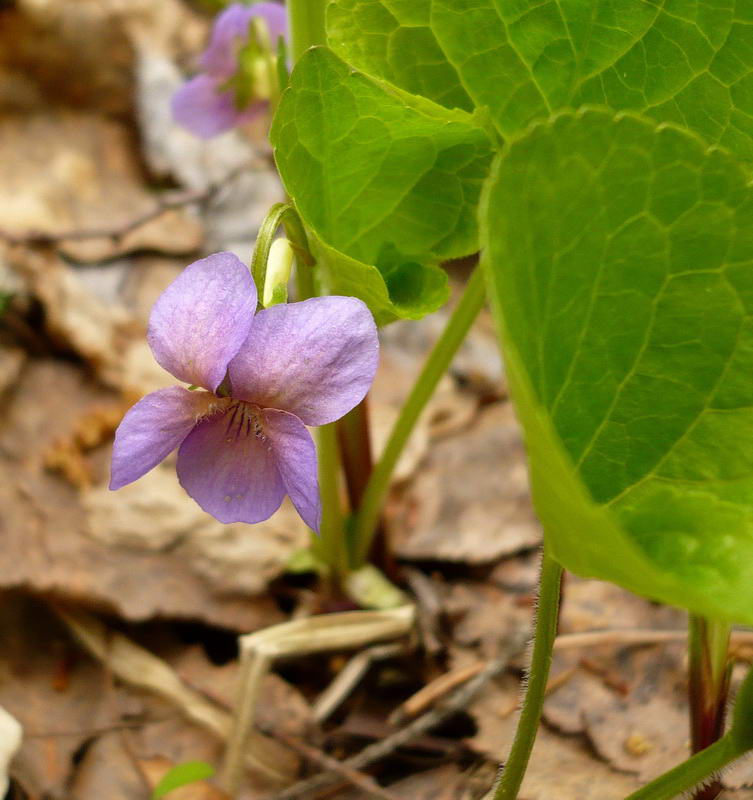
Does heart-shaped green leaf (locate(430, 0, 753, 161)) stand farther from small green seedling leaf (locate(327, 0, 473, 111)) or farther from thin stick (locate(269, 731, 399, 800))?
thin stick (locate(269, 731, 399, 800))

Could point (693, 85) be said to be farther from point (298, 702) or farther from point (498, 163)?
point (298, 702)

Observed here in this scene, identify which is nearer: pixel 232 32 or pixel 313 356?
pixel 313 356

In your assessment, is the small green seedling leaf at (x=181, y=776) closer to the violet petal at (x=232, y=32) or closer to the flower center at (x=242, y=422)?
the flower center at (x=242, y=422)

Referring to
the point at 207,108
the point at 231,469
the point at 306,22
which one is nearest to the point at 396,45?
the point at 306,22

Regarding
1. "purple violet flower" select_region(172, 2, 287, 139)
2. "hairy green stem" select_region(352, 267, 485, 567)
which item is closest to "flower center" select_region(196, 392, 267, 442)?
"hairy green stem" select_region(352, 267, 485, 567)

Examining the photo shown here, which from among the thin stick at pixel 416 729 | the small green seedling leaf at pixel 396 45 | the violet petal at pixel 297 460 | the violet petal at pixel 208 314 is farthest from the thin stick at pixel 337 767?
the small green seedling leaf at pixel 396 45

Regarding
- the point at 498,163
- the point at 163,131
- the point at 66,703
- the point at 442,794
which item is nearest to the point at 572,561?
the point at 498,163

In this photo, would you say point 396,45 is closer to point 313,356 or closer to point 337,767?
point 313,356
